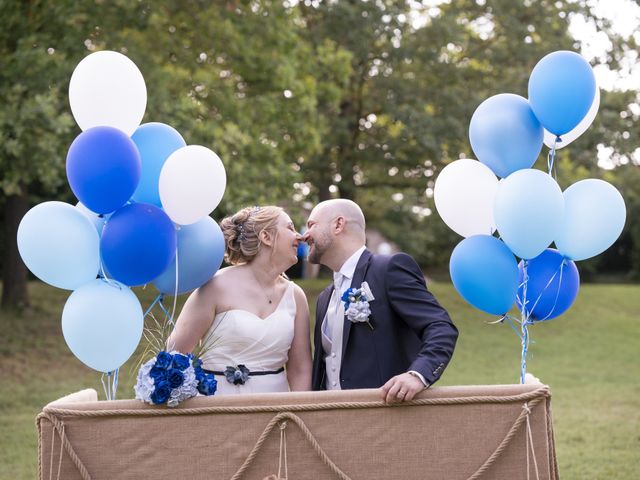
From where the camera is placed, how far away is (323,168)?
18453 mm

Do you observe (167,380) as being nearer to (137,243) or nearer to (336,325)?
(137,243)

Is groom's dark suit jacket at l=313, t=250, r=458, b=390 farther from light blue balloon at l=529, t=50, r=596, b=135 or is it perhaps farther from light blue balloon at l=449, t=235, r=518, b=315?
light blue balloon at l=529, t=50, r=596, b=135

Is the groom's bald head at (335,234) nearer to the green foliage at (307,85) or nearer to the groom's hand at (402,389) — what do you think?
the groom's hand at (402,389)

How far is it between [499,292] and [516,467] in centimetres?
88

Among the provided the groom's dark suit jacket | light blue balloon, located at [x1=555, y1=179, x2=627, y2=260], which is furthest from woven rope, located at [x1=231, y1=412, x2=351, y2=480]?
light blue balloon, located at [x1=555, y1=179, x2=627, y2=260]

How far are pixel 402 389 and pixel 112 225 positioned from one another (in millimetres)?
1572

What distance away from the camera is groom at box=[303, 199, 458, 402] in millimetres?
4082

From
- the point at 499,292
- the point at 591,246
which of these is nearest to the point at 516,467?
the point at 499,292

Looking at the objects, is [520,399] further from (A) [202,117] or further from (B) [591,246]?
(A) [202,117]

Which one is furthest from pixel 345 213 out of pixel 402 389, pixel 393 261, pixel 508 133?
pixel 402 389

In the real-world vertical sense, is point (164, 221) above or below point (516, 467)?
above

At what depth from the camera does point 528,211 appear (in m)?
4.00

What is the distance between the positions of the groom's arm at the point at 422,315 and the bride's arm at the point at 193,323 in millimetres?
963

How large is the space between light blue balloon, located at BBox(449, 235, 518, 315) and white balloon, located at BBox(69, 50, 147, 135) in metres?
1.79
